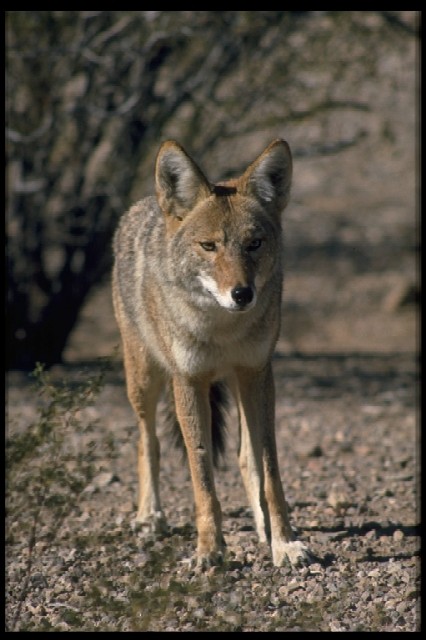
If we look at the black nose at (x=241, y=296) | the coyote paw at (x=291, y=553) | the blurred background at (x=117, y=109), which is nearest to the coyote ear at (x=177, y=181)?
the black nose at (x=241, y=296)

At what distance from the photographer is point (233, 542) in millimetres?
6309

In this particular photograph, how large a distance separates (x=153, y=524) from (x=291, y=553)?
3.52ft

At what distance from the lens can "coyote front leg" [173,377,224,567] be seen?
5.89 metres

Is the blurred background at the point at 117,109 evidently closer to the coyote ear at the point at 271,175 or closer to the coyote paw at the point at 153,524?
the coyote ear at the point at 271,175

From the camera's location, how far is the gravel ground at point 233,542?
4965 millimetres

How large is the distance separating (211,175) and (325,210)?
22.7 feet

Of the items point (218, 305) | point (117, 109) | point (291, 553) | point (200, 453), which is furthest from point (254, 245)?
point (117, 109)

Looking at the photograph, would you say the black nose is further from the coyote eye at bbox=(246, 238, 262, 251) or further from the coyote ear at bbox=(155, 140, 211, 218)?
the coyote ear at bbox=(155, 140, 211, 218)

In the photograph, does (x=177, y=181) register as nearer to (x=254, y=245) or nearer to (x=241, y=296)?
(x=254, y=245)

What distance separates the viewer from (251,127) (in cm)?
1170

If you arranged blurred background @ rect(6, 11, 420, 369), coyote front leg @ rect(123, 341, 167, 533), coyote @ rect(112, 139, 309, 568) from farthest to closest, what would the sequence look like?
blurred background @ rect(6, 11, 420, 369) → coyote front leg @ rect(123, 341, 167, 533) → coyote @ rect(112, 139, 309, 568)

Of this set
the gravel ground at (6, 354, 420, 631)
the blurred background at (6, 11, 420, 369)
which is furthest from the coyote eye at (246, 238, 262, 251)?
the blurred background at (6, 11, 420, 369)

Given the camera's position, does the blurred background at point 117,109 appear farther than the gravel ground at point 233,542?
Yes
